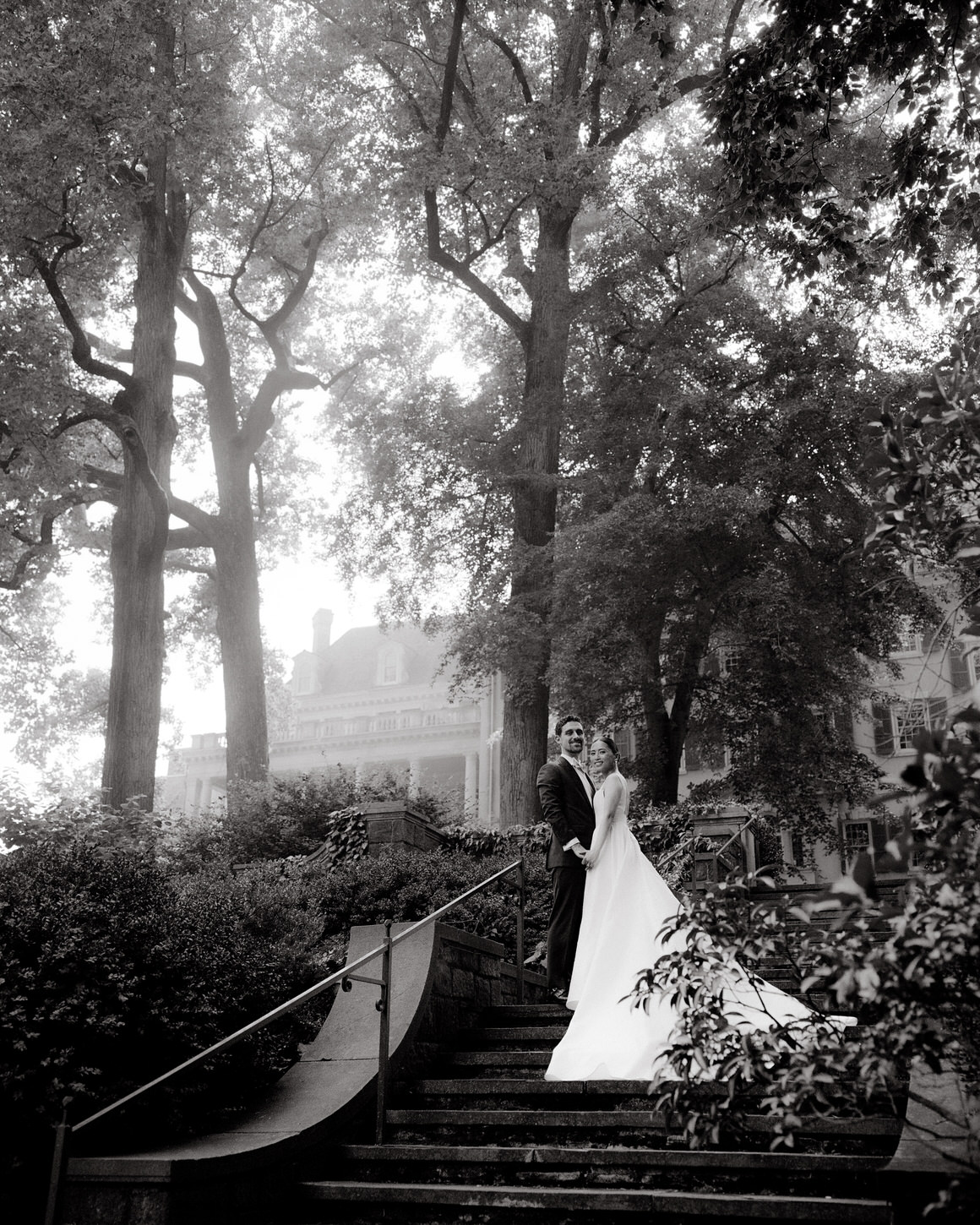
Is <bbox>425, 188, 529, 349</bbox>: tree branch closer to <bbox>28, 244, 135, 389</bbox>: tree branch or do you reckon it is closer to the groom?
<bbox>28, 244, 135, 389</bbox>: tree branch

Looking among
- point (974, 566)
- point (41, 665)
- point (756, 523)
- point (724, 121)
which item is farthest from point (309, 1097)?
point (41, 665)

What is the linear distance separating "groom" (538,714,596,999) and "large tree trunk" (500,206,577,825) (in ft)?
28.8

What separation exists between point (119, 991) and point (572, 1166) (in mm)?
2534

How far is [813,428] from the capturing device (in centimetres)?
1731

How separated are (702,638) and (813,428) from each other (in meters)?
3.76

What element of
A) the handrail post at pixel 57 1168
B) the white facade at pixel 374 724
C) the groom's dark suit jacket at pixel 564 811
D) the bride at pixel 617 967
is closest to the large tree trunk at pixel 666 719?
the groom's dark suit jacket at pixel 564 811

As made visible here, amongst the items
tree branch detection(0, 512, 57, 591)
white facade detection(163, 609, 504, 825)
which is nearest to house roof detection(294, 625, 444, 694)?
white facade detection(163, 609, 504, 825)

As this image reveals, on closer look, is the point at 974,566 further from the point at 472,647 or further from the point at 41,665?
the point at 41,665

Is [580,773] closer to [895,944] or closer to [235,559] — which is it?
[895,944]

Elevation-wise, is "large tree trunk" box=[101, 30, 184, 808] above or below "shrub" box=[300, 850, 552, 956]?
above

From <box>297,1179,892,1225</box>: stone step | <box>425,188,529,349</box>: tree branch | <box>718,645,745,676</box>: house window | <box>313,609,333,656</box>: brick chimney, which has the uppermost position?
<box>313,609,333,656</box>: brick chimney

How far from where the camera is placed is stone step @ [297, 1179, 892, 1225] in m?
4.57

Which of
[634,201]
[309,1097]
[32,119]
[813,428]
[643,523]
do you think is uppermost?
[634,201]

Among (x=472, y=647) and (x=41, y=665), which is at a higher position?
(x=41, y=665)
